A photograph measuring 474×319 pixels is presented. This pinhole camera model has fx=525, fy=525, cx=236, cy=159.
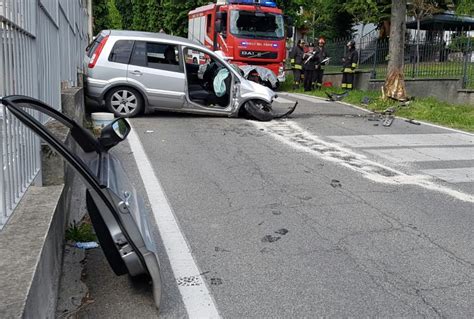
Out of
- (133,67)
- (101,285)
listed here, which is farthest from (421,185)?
(133,67)

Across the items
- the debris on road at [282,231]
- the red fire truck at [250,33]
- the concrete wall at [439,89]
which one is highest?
the red fire truck at [250,33]

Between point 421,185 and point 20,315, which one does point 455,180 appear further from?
point 20,315

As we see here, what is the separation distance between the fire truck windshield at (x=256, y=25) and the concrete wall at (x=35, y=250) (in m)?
15.1

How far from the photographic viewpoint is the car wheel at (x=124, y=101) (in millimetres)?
11055

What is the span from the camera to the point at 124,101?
11.2 meters

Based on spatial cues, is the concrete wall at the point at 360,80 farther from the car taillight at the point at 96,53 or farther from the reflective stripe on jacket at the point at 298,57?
the car taillight at the point at 96,53

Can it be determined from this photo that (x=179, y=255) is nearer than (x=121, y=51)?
Yes

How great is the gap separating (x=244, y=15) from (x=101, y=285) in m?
16.2

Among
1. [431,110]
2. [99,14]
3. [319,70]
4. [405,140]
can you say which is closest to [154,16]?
[99,14]

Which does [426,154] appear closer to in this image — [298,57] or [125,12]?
[298,57]

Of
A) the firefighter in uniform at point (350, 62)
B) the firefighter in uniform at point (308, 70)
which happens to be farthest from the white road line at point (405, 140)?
the firefighter in uniform at point (308, 70)

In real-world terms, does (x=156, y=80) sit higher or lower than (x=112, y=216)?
higher

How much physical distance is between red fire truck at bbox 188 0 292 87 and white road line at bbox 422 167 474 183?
1183 cm

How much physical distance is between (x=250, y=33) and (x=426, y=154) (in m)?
11.3
